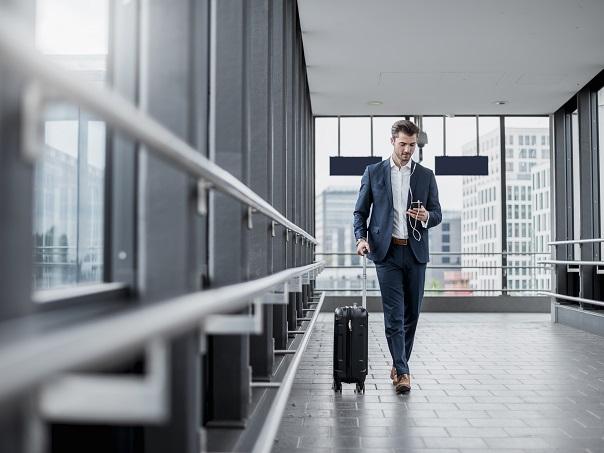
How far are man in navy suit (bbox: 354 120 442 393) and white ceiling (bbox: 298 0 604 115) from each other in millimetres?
3432

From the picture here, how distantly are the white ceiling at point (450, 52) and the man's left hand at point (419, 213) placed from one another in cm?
375

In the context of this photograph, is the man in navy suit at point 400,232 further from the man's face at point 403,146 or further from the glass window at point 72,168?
the glass window at point 72,168

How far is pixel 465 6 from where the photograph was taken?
755 cm

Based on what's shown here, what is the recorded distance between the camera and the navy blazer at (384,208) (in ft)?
14.9

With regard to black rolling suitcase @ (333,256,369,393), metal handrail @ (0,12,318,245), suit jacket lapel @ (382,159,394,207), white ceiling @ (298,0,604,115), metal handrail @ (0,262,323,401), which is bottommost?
black rolling suitcase @ (333,256,369,393)

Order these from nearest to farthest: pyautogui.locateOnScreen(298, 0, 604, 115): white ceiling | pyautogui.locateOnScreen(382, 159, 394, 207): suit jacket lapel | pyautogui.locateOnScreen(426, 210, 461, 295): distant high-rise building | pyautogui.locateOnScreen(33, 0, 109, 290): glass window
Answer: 1. pyautogui.locateOnScreen(33, 0, 109, 290): glass window
2. pyautogui.locateOnScreen(382, 159, 394, 207): suit jacket lapel
3. pyautogui.locateOnScreen(298, 0, 604, 115): white ceiling
4. pyautogui.locateOnScreen(426, 210, 461, 295): distant high-rise building

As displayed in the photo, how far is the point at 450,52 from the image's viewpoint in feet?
30.4

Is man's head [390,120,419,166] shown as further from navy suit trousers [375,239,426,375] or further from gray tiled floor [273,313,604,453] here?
gray tiled floor [273,313,604,453]

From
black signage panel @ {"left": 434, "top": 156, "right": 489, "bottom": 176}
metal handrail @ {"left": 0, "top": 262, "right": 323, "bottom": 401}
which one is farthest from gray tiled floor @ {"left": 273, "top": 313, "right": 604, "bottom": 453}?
black signage panel @ {"left": 434, "top": 156, "right": 489, "bottom": 176}

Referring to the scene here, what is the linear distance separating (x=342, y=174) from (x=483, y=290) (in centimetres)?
331

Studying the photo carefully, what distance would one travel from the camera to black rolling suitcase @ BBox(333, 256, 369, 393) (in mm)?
4402

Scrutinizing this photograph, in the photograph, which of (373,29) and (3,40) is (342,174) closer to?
(373,29)

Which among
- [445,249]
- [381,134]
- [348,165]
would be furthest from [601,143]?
[348,165]

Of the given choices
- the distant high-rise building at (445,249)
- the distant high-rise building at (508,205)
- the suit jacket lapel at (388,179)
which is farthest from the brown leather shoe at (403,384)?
the distant high-rise building at (508,205)
